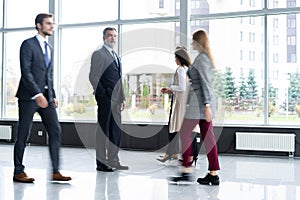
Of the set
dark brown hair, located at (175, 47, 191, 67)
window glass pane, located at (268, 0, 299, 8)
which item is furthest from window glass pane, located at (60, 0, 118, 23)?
dark brown hair, located at (175, 47, 191, 67)

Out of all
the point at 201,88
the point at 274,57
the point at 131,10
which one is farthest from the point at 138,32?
the point at 201,88

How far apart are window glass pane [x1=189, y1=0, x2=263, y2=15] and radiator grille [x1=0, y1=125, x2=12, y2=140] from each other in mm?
3928

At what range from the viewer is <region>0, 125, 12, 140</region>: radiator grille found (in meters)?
7.48

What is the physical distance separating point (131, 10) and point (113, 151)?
321cm

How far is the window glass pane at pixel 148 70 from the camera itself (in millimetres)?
6578

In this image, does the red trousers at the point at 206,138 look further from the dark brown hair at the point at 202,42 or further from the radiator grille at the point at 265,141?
the radiator grille at the point at 265,141

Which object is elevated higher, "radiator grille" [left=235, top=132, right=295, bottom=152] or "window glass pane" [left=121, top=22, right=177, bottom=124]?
"window glass pane" [left=121, top=22, right=177, bottom=124]

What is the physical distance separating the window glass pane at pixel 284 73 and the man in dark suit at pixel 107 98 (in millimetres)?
2662

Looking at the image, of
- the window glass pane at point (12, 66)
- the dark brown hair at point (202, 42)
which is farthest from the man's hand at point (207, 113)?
the window glass pane at point (12, 66)

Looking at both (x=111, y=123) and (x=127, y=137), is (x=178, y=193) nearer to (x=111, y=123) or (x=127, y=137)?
(x=111, y=123)

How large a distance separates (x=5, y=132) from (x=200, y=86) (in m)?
5.06

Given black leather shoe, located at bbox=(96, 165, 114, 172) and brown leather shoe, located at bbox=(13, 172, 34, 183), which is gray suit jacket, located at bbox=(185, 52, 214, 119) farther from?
brown leather shoe, located at bbox=(13, 172, 34, 183)

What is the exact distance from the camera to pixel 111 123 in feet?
14.6

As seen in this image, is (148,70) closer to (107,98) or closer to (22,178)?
(107,98)
